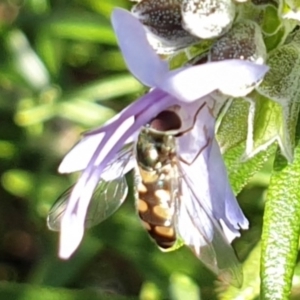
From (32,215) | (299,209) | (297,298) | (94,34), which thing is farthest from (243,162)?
(32,215)

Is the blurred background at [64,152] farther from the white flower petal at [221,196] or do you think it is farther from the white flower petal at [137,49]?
the white flower petal at [137,49]

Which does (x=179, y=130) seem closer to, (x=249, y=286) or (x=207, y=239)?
(x=207, y=239)

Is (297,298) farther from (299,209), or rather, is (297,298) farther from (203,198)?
(203,198)

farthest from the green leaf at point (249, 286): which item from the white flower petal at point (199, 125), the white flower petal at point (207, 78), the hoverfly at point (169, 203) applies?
the white flower petal at point (207, 78)

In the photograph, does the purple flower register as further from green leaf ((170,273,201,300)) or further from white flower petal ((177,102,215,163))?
green leaf ((170,273,201,300))

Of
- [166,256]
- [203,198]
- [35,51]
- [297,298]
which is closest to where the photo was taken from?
[203,198]

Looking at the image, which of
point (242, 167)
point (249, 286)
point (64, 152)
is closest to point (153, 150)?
point (242, 167)
